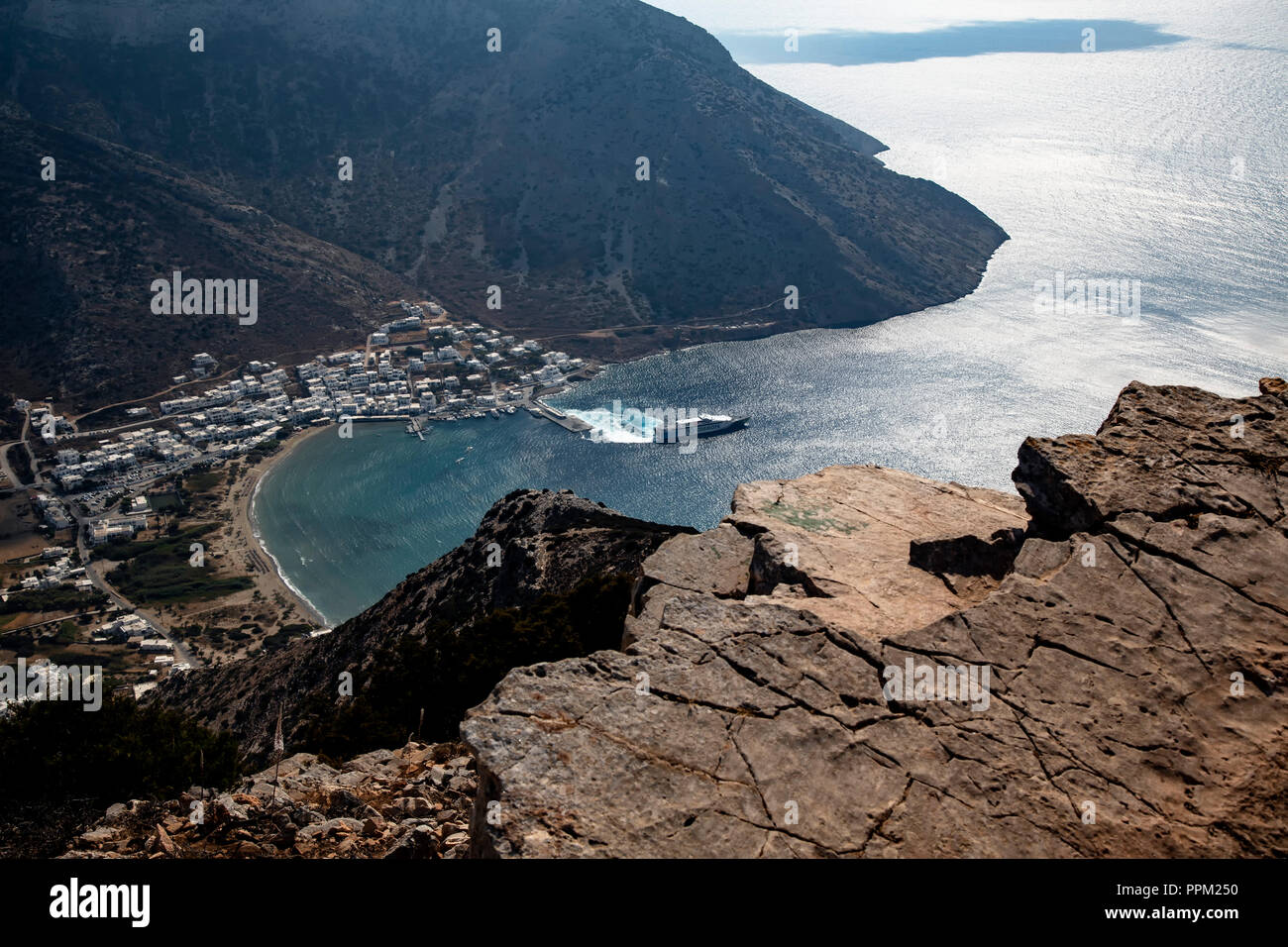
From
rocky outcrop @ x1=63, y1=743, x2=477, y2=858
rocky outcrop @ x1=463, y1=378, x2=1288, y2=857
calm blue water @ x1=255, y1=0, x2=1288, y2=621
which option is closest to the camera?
rocky outcrop @ x1=463, y1=378, x2=1288, y2=857

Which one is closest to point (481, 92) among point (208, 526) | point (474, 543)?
point (208, 526)

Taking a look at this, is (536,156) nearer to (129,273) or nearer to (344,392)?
(344,392)

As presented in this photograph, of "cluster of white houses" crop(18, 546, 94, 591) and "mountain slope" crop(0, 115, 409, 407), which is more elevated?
"mountain slope" crop(0, 115, 409, 407)

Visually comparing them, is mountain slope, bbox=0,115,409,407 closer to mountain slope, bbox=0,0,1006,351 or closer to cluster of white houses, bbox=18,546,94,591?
mountain slope, bbox=0,0,1006,351

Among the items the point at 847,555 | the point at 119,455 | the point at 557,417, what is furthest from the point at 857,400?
the point at 847,555

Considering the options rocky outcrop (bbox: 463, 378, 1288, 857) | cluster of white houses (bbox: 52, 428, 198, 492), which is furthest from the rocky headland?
cluster of white houses (bbox: 52, 428, 198, 492)

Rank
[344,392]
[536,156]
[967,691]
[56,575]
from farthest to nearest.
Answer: [536,156] < [344,392] < [56,575] < [967,691]

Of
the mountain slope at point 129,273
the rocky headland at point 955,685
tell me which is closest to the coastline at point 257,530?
the mountain slope at point 129,273

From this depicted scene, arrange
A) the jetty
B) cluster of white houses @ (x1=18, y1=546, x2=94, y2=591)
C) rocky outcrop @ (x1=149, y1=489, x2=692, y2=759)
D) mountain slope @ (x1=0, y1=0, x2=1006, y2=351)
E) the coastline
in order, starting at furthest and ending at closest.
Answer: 1. mountain slope @ (x1=0, y1=0, x2=1006, y2=351)
2. the jetty
3. cluster of white houses @ (x1=18, y1=546, x2=94, y2=591)
4. the coastline
5. rocky outcrop @ (x1=149, y1=489, x2=692, y2=759)
